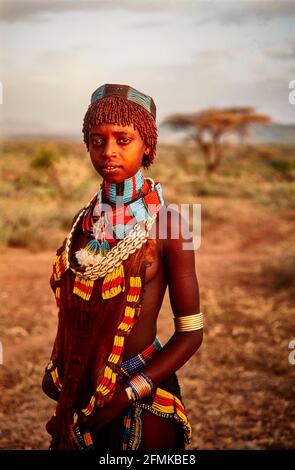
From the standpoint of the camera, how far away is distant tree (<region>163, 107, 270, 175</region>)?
24312mm

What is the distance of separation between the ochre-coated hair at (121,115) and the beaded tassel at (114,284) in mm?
429

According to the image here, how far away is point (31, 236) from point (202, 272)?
286 centimetres

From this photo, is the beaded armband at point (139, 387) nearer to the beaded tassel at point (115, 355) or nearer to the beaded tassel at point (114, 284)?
the beaded tassel at point (115, 355)

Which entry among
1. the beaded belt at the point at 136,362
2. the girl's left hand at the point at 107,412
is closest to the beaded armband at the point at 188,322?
the beaded belt at the point at 136,362

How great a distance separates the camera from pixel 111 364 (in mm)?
1763

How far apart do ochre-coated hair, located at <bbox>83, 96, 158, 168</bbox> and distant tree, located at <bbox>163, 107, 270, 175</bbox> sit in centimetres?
2259

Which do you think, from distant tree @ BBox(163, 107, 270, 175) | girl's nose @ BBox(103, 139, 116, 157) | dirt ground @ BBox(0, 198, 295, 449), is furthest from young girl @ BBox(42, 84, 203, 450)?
distant tree @ BBox(163, 107, 270, 175)

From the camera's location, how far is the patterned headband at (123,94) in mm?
1758

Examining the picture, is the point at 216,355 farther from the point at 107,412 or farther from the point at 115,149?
the point at 115,149

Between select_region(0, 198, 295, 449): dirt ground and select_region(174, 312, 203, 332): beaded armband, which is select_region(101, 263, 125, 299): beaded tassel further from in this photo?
select_region(0, 198, 295, 449): dirt ground

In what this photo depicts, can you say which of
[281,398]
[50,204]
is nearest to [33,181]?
[50,204]

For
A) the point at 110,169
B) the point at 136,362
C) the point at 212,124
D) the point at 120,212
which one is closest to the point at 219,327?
the point at 136,362

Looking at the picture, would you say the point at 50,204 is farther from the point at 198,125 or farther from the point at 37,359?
the point at 198,125

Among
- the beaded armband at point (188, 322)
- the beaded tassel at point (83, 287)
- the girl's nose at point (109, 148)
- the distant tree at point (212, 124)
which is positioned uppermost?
the distant tree at point (212, 124)
